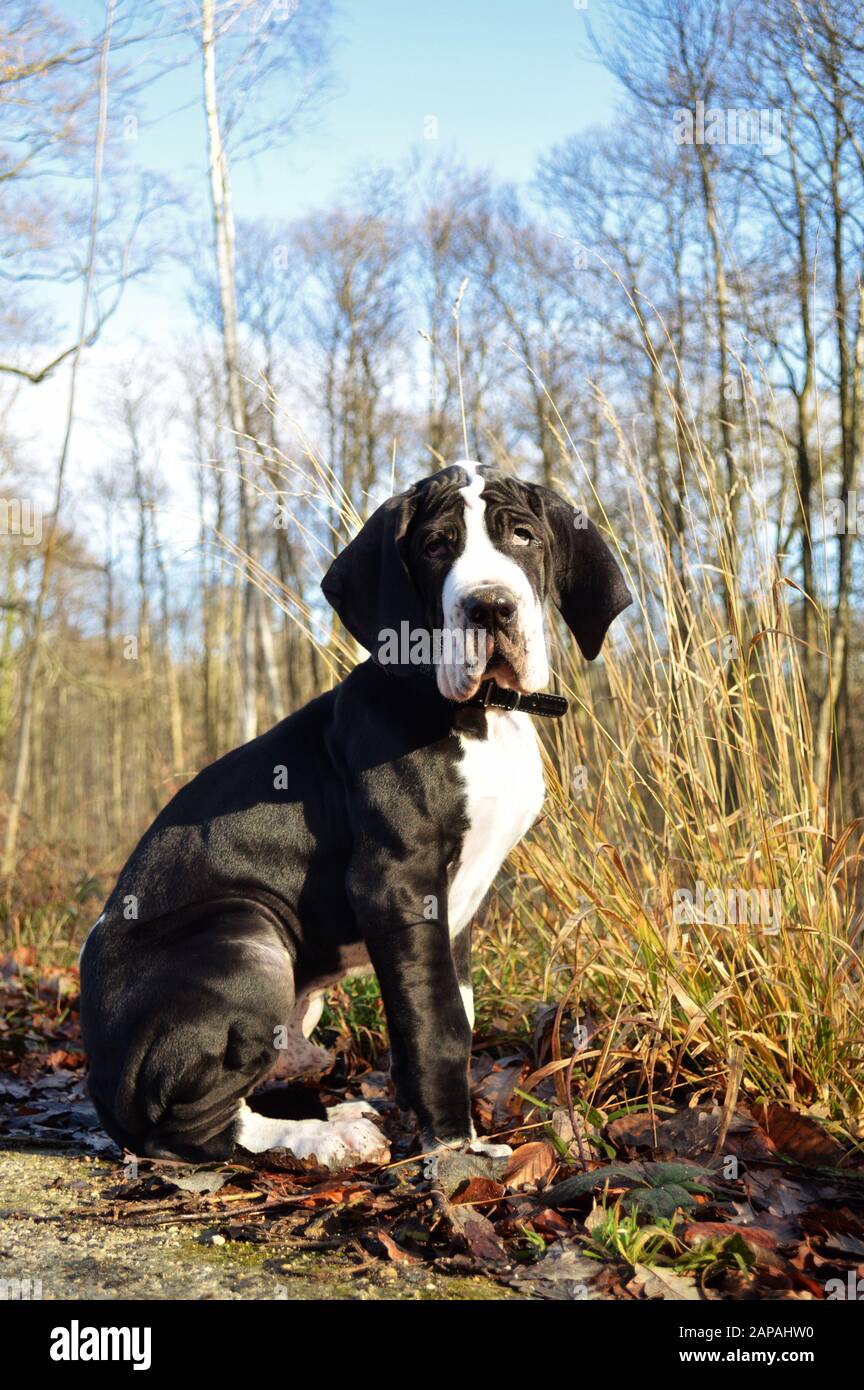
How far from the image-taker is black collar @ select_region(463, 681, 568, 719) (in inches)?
105

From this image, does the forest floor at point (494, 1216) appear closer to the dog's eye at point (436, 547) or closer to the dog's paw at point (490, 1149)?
the dog's paw at point (490, 1149)

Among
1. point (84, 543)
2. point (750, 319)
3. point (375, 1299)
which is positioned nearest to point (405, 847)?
point (375, 1299)

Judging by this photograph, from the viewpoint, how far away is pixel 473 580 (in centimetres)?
242

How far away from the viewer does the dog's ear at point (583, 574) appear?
2781 mm

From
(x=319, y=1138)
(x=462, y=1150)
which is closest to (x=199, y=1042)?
(x=319, y=1138)

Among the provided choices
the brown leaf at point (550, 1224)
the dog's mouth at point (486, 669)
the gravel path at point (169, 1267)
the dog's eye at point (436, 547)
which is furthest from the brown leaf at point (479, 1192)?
the dog's eye at point (436, 547)

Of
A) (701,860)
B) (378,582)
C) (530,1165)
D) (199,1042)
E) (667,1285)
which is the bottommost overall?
(667,1285)

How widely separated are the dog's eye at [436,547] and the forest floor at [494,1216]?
1205 millimetres

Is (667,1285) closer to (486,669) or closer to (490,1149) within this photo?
(490,1149)

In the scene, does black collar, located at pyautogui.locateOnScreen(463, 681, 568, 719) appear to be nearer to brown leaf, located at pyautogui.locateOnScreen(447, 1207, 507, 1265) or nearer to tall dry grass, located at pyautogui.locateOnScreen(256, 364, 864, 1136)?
tall dry grass, located at pyautogui.locateOnScreen(256, 364, 864, 1136)

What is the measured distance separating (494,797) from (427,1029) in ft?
1.83

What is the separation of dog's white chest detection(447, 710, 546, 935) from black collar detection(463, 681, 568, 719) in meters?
0.04

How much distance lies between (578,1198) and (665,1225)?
0.24 m
